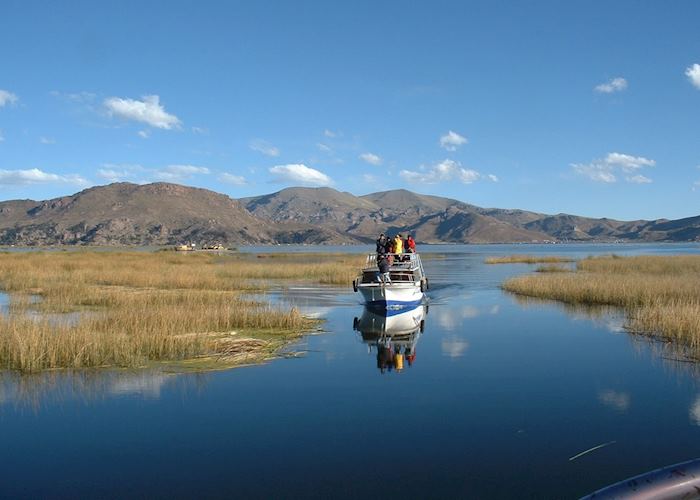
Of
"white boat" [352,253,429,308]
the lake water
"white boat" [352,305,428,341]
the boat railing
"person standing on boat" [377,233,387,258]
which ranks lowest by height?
"white boat" [352,305,428,341]

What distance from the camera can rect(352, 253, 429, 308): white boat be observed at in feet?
99.0

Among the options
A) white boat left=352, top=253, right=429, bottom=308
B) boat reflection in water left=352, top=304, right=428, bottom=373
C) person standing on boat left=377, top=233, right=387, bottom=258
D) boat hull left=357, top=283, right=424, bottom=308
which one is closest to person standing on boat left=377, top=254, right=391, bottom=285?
white boat left=352, top=253, right=429, bottom=308

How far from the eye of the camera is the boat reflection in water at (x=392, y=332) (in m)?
19.6

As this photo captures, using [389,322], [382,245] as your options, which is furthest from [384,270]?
[389,322]

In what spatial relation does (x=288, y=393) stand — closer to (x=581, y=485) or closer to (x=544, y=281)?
(x=581, y=485)

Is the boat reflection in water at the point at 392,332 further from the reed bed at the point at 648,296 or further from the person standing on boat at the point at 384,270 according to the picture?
the reed bed at the point at 648,296

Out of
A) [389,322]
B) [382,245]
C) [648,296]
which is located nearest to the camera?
[389,322]

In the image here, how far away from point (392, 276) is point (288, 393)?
1843cm

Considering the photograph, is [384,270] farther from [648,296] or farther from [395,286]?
[648,296]

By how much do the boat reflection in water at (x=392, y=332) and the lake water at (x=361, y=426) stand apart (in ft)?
0.96

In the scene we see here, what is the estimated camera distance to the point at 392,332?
25.8 m

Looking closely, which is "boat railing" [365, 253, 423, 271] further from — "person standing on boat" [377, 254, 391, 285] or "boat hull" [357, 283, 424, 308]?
"boat hull" [357, 283, 424, 308]

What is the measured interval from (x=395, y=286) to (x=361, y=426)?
17.9m

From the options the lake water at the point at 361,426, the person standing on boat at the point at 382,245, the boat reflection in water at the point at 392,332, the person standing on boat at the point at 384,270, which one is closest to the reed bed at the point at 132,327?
the lake water at the point at 361,426
